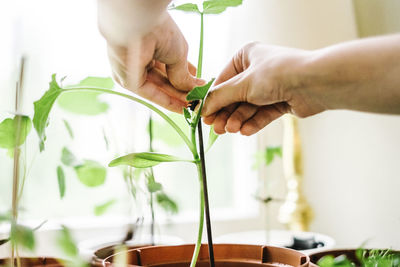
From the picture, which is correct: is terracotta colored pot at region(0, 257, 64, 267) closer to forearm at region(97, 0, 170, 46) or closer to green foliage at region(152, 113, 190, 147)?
forearm at region(97, 0, 170, 46)

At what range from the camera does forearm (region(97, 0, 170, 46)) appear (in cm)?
53

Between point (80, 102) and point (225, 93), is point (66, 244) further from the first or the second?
point (80, 102)

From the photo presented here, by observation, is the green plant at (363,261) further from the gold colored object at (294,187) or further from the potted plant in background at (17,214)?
the gold colored object at (294,187)

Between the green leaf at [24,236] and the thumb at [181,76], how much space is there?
396mm

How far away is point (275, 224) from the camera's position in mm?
1373

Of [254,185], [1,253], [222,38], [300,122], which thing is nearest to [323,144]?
[300,122]

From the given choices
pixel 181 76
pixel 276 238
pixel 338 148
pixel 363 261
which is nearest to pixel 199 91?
pixel 181 76

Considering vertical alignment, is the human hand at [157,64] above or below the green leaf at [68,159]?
above

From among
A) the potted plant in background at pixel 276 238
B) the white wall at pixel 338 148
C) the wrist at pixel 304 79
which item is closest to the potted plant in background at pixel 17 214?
the wrist at pixel 304 79

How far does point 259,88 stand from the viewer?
23.4 inches

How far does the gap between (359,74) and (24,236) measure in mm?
407

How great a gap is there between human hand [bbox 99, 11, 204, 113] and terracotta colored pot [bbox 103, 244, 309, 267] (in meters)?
0.25

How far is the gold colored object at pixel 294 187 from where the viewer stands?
1.18m

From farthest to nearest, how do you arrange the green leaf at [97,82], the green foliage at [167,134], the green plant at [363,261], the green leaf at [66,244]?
1. the green foliage at [167,134]
2. the green leaf at [97,82]
3. the green plant at [363,261]
4. the green leaf at [66,244]
